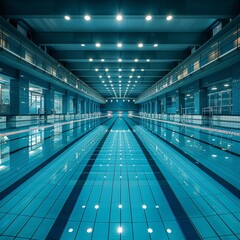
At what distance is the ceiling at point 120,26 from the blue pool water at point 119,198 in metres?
4.87

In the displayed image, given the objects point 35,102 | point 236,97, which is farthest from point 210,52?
point 35,102

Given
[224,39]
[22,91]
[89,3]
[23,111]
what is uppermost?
[89,3]

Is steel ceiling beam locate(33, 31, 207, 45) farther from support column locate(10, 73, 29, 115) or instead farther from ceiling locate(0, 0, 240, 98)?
support column locate(10, 73, 29, 115)

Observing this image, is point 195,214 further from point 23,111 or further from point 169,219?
point 23,111

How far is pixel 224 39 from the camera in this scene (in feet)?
23.0

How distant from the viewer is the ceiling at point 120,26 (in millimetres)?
5477

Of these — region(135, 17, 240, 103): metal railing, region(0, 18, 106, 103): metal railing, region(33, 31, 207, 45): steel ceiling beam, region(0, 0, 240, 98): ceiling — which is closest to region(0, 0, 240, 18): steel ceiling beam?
region(0, 0, 240, 98): ceiling

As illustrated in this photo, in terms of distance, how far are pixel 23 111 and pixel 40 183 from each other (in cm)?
913

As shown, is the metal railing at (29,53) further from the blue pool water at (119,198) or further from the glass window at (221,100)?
the glass window at (221,100)

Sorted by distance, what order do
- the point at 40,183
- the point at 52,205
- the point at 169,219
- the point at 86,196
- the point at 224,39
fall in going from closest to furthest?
the point at 169,219 → the point at 52,205 → the point at 86,196 → the point at 40,183 → the point at 224,39

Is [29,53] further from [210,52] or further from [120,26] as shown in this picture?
[210,52]

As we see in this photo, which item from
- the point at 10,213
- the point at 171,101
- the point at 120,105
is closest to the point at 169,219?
the point at 10,213

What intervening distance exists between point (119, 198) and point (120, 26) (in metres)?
7.31

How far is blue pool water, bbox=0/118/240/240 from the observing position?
148 centimetres
